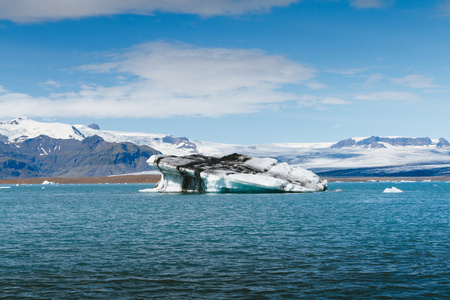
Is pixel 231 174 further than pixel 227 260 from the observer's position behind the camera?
Yes

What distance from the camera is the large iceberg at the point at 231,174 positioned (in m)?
83.4

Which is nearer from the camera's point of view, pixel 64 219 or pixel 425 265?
pixel 425 265

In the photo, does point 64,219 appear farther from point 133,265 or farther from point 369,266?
point 369,266

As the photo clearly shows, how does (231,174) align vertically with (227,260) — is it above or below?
above

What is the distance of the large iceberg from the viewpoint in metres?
83.4

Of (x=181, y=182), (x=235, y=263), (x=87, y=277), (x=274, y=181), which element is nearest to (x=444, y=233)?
(x=235, y=263)

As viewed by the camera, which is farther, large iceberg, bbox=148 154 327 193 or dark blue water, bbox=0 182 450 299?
large iceberg, bbox=148 154 327 193

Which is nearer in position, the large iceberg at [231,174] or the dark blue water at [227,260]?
the dark blue water at [227,260]

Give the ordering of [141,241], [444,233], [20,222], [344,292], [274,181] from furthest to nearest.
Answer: [274,181] → [20,222] → [444,233] → [141,241] → [344,292]

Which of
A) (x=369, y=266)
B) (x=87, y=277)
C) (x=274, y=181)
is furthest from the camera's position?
(x=274, y=181)

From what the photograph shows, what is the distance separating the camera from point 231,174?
83750mm

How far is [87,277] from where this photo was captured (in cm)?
1892

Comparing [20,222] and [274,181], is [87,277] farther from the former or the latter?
[274,181]

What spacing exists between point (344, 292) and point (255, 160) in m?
73.0
